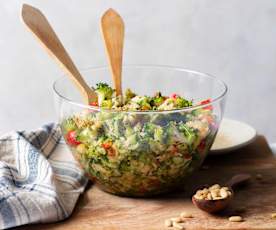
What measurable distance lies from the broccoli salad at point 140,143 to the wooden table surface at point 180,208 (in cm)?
4

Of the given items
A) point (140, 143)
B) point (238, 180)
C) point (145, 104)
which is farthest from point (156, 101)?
point (238, 180)

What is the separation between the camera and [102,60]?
2637mm

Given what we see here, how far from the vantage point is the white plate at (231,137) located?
1.74 meters

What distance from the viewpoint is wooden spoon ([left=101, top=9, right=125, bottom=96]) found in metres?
1.68

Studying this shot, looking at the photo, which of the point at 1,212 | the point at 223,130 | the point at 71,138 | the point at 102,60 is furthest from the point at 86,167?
the point at 102,60

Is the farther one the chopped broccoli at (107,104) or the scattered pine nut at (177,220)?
the chopped broccoli at (107,104)

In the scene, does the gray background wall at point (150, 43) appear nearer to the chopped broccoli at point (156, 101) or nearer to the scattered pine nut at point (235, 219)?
the chopped broccoli at point (156, 101)

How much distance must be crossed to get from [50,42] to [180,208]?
1.80 ft

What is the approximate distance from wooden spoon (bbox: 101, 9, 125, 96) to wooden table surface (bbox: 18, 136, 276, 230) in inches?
13.0

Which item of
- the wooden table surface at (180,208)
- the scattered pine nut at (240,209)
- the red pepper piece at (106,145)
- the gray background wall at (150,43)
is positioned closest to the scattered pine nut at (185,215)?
the wooden table surface at (180,208)

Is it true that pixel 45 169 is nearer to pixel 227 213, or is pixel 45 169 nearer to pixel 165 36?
pixel 227 213

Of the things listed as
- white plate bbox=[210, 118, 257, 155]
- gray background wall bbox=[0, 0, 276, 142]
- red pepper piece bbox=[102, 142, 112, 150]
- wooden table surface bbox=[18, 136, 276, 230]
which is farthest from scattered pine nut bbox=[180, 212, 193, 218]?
gray background wall bbox=[0, 0, 276, 142]

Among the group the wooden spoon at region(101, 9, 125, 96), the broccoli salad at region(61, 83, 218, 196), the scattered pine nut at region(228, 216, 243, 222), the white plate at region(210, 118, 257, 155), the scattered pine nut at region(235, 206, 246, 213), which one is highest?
the wooden spoon at region(101, 9, 125, 96)

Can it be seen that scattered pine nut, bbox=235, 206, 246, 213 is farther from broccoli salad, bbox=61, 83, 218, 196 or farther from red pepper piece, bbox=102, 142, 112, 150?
red pepper piece, bbox=102, 142, 112, 150
